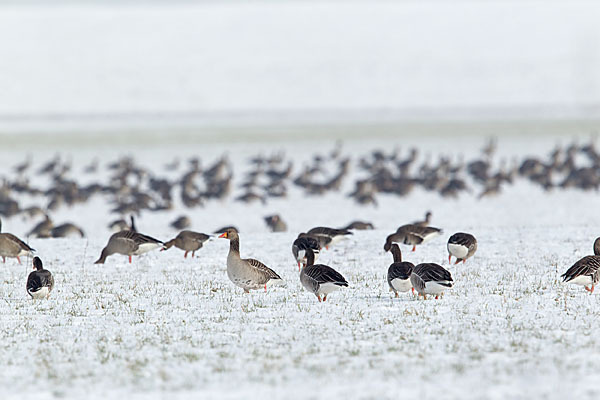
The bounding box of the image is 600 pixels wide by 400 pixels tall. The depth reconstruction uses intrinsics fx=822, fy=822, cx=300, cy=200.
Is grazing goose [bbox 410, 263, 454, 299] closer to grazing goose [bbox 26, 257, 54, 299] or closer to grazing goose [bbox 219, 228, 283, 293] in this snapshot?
grazing goose [bbox 219, 228, 283, 293]

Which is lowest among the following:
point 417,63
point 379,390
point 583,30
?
point 379,390

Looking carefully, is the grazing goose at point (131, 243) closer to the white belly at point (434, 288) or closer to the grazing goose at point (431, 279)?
the grazing goose at point (431, 279)

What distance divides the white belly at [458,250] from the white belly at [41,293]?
705 centimetres

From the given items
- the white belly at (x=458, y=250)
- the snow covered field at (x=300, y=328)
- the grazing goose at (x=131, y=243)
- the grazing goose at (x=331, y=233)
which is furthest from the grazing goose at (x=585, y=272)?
the grazing goose at (x=131, y=243)

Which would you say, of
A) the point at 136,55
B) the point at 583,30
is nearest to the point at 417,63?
the point at 583,30

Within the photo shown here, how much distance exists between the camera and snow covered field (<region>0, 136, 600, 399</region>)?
8.30m

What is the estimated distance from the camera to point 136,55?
106 meters

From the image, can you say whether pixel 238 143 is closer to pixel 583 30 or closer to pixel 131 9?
pixel 583 30

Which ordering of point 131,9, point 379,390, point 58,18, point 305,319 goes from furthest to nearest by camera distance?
1. point 131,9
2. point 58,18
3. point 305,319
4. point 379,390

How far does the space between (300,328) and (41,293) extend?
4.37 meters

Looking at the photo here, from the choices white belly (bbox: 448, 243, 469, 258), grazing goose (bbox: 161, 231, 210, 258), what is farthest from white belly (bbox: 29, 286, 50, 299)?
white belly (bbox: 448, 243, 469, 258)

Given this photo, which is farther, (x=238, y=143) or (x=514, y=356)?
(x=238, y=143)

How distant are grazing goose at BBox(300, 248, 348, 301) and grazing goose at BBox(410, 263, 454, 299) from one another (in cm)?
109

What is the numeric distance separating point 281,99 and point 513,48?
121 feet
